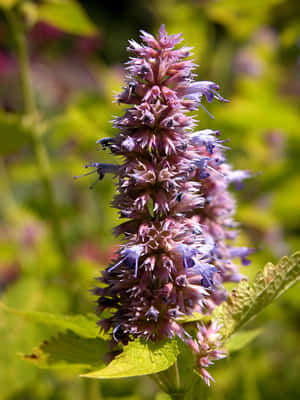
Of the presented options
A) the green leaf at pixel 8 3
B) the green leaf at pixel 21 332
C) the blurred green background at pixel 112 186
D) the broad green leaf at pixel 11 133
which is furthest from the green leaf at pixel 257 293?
the green leaf at pixel 8 3

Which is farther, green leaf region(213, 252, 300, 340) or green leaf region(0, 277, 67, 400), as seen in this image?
green leaf region(0, 277, 67, 400)

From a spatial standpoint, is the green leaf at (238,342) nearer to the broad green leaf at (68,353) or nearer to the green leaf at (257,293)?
the green leaf at (257,293)

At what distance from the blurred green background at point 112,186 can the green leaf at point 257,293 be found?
0.32 metres

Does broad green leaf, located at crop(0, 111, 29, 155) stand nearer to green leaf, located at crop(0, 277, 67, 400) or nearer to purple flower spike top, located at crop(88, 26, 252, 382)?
green leaf, located at crop(0, 277, 67, 400)

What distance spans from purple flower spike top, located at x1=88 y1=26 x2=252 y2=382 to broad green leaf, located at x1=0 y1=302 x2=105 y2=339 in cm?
9

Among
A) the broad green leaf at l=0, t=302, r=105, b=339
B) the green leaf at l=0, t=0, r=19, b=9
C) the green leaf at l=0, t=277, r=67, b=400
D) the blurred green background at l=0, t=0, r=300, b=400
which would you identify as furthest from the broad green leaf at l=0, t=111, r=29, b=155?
the broad green leaf at l=0, t=302, r=105, b=339

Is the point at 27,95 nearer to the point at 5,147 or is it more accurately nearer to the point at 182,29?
the point at 5,147

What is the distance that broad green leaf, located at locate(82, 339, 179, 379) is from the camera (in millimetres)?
960

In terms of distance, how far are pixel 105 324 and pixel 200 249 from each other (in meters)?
0.32

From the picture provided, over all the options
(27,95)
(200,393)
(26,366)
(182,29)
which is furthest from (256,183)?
(200,393)

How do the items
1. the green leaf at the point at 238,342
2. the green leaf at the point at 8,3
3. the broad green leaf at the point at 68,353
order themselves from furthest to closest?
1. the green leaf at the point at 8,3
2. the green leaf at the point at 238,342
3. the broad green leaf at the point at 68,353

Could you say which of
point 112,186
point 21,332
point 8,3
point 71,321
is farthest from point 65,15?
point 71,321

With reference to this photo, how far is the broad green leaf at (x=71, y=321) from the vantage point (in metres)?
1.13

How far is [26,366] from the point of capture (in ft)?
6.91
